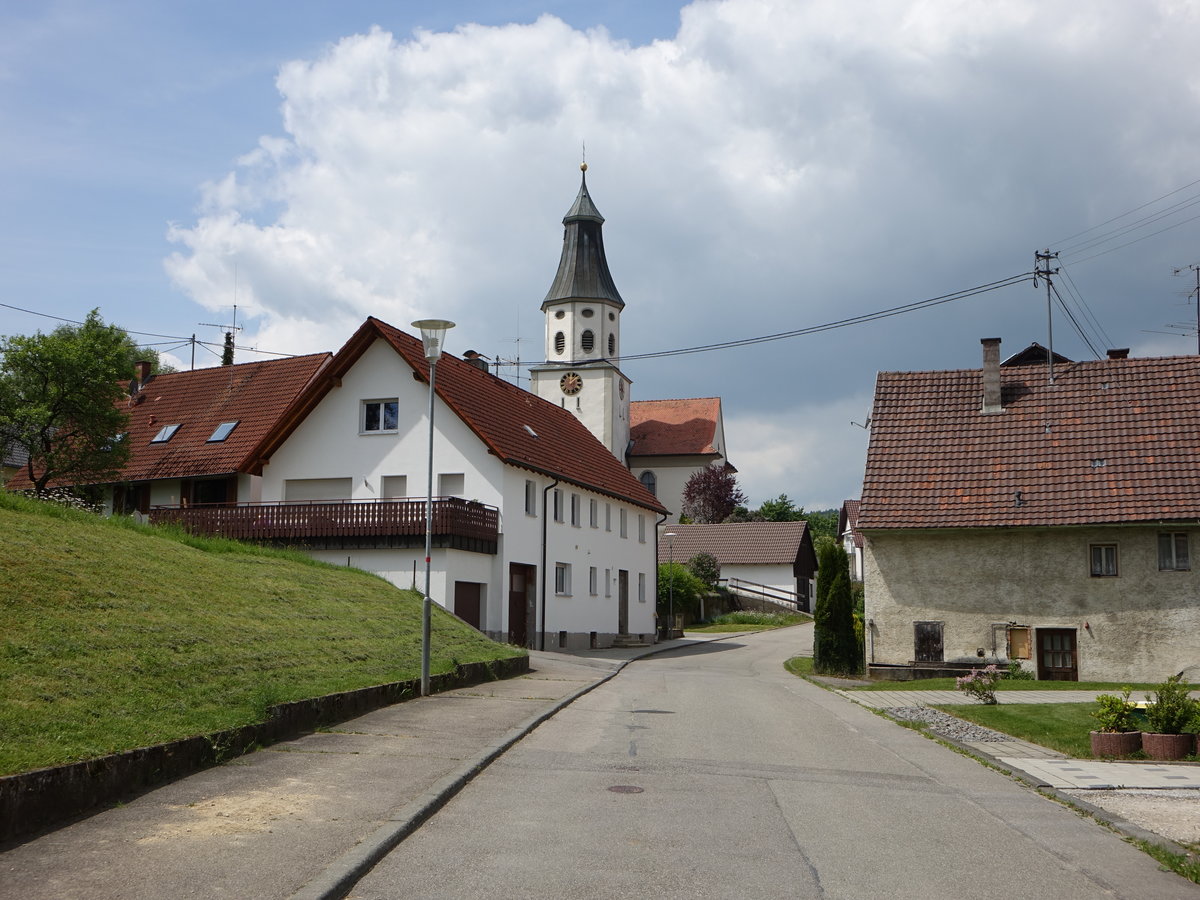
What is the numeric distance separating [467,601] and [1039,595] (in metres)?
14.5

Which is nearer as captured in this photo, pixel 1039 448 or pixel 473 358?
pixel 1039 448

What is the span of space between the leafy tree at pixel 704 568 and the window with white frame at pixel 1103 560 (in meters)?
38.9

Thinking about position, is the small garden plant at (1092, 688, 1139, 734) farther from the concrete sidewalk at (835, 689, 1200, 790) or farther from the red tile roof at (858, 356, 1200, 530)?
the red tile roof at (858, 356, 1200, 530)

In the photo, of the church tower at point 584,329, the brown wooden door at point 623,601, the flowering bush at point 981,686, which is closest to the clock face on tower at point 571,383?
the church tower at point 584,329

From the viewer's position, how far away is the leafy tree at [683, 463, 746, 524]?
285ft

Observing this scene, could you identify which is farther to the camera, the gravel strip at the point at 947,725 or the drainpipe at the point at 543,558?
the drainpipe at the point at 543,558

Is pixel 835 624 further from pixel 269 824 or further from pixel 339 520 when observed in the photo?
pixel 269 824

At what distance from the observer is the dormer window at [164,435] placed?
3990 cm

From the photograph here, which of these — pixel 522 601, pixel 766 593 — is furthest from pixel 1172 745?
pixel 766 593

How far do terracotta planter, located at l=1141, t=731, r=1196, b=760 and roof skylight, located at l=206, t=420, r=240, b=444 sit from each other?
31663 millimetres

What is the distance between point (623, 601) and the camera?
43.9 metres

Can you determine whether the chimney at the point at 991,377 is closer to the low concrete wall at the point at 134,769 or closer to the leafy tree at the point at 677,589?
the low concrete wall at the point at 134,769

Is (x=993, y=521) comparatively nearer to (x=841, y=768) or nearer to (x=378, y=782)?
(x=841, y=768)

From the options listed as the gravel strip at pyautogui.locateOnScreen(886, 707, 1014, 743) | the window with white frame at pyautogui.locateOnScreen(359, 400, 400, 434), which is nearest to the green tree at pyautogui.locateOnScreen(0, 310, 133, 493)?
the window with white frame at pyautogui.locateOnScreen(359, 400, 400, 434)
